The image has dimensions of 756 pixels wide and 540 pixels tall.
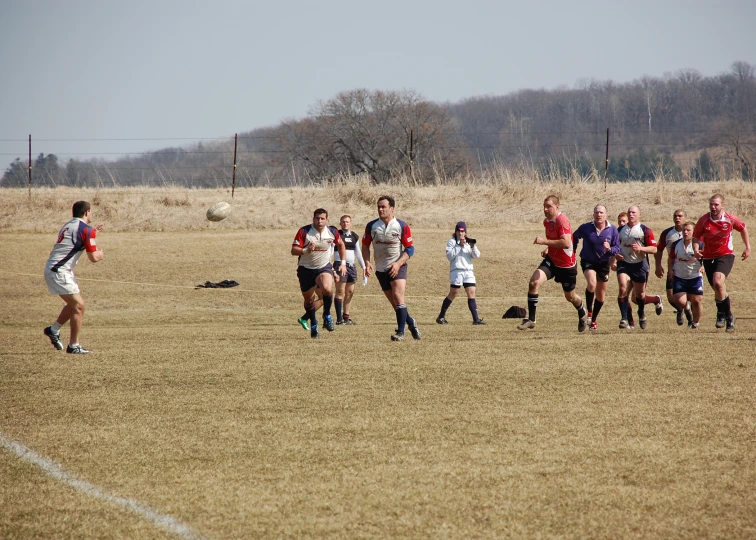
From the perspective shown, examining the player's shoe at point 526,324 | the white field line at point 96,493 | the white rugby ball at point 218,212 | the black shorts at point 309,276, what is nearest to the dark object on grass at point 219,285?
the white rugby ball at point 218,212

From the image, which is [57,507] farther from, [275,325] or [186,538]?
[275,325]

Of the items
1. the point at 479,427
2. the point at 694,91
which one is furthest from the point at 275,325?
the point at 694,91

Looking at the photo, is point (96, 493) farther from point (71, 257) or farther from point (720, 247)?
point (720, 247)

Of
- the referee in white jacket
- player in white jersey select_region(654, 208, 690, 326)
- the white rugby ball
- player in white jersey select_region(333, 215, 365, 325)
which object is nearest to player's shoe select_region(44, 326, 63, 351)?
player in white jersey select_region(333, 215, 365, 325)

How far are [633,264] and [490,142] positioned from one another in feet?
217

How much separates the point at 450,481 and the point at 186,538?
66.9 inches

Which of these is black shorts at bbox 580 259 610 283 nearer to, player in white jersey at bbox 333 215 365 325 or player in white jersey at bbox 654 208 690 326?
player in white jersey at bbox 654 208 690 326

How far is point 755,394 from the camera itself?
7594mm

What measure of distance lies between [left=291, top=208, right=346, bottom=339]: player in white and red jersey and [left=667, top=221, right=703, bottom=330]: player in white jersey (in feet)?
18.4

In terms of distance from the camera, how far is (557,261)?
13.4 meters

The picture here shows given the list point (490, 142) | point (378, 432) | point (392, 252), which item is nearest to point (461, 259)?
point (392, 252)

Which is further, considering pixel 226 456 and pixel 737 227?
pixel 737 227

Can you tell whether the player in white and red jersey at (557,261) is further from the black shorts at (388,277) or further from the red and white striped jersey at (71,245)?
the red and white striped jersey at (71,245)

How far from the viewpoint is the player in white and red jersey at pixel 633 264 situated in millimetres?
14281
